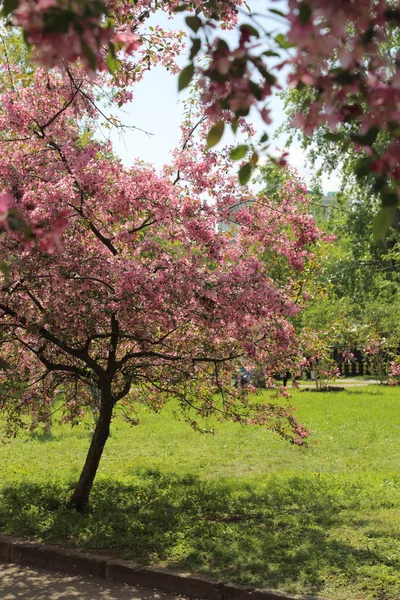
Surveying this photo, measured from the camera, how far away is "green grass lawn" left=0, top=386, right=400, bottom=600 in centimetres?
620

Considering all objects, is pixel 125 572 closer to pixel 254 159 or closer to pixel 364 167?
pixel 254 159

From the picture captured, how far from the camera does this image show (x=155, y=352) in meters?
8.48

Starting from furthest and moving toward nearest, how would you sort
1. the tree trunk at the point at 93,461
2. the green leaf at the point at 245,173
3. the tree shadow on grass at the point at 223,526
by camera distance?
the tree trunk at the point at 93,461 < the tree shadow on grass at the point at 223,526 < the green leaf at the point at 245,173

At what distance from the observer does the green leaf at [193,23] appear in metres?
2.77

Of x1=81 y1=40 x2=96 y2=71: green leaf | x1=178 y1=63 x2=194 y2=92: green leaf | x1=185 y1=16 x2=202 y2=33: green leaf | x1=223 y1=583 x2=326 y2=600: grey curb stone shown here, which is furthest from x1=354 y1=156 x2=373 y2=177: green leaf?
x1=223 y1=583 x2=326 y2=600: grey curb stone

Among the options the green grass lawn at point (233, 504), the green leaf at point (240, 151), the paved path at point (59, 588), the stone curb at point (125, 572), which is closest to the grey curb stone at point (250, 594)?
the stone curb at point (125, 572)

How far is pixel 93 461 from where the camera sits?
8.47 metres

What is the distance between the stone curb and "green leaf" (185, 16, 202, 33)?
14.2 feet

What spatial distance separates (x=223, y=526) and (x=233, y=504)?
3.94 ft

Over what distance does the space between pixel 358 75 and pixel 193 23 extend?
68 cm

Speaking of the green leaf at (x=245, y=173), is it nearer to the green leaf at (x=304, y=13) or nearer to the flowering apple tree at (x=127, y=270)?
the green leaf at (x=304, y=13)

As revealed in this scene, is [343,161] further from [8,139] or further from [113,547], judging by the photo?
[113,547]

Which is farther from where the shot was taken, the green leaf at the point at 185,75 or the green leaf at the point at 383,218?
the green leaf at the point at 185,75

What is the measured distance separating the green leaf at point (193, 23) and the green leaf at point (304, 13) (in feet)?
2.16
